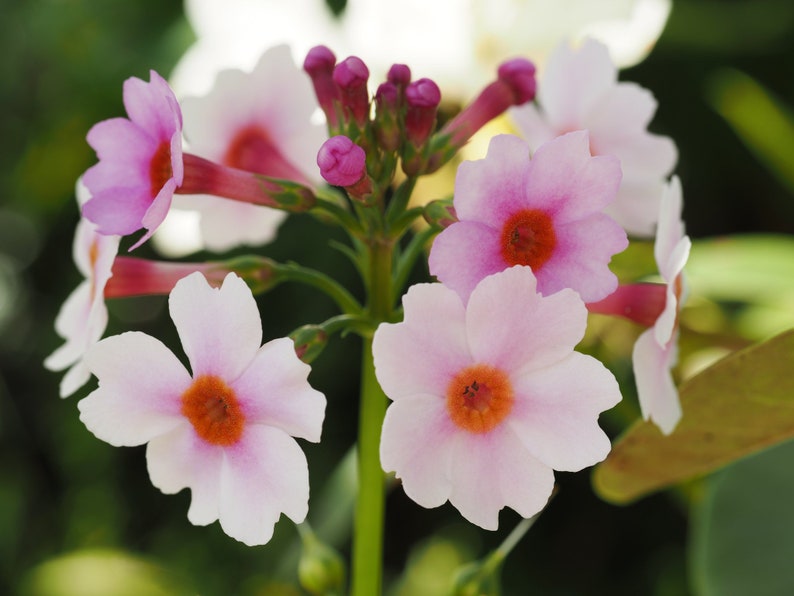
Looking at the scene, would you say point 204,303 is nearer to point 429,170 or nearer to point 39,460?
point 429,170

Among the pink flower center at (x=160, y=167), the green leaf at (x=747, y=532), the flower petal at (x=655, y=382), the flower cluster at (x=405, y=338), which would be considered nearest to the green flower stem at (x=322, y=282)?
the flower cluster at (x=405, y=338)

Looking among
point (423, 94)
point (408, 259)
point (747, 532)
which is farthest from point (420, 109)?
point (747, 532)

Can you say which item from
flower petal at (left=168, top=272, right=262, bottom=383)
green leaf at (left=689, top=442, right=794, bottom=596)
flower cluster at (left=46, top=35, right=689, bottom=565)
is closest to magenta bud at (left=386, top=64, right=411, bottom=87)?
flower cluster at (left=46, top=35, right=689, bottom=565)

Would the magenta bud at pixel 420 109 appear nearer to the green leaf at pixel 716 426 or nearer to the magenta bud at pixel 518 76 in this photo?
the magenta bud at pixel 518 76

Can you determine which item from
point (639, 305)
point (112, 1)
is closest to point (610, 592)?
point (639, 305)

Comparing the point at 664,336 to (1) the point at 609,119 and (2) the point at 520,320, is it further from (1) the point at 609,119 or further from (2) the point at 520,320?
(1) the point at 609,119
